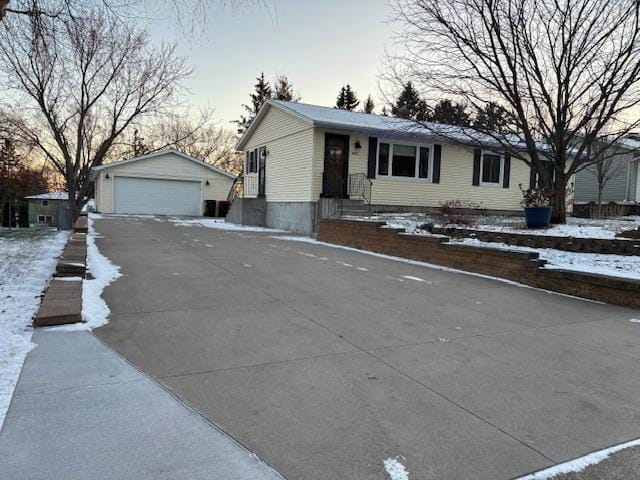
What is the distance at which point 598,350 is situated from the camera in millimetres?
4363

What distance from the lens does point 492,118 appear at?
12.6 m

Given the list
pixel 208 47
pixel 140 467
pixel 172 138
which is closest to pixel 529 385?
pixel 140 467

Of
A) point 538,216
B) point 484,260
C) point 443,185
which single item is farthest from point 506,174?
point 484,260

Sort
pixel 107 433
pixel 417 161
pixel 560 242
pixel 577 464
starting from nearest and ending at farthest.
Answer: pixel 577 464, pixel 107 433, pixel 560 242, pixel 417 161

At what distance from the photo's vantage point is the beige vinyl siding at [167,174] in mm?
26234

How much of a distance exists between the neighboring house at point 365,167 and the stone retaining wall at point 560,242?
517cm

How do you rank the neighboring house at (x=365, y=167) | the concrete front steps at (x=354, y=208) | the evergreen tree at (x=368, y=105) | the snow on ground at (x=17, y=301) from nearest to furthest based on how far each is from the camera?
the snow on ground at (x=17, y=301) → the concrete front steps at (x=354, y=208) → the neighboring house at (x=365, y=167) → the evergreen tree at (x=368, y=105)

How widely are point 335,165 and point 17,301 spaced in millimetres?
11781

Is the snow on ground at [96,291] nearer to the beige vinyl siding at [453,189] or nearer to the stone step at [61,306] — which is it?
the stone step at [61,306]

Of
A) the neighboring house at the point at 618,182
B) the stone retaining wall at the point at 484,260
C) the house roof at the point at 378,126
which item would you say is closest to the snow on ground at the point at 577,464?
the stone retaining wall at the point at 484,260

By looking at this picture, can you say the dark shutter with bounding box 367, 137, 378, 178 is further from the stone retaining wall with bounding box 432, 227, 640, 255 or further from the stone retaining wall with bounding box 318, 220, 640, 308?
the stone retaining wall with bounding box 432, 227, 640, 255

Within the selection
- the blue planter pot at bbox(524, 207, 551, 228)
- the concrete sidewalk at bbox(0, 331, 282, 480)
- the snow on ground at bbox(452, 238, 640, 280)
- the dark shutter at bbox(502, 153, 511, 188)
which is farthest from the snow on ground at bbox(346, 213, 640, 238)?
the concrete sidewalk at bbox(0, 331, 282, 480)

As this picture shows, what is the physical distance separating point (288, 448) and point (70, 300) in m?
3.45

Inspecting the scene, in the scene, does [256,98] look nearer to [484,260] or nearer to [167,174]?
[167,174]
